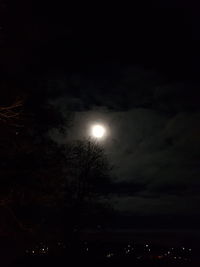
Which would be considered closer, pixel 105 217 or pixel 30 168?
pixel 30 168

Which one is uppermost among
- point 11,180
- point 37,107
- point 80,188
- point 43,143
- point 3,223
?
point 80,188

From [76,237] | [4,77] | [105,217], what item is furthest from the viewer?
[105,217]

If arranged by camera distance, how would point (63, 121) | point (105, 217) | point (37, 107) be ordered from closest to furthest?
point (37, 107) → point (63, 121) → point (105, 217)

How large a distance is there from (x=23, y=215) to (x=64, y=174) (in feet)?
8.54

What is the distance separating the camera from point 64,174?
66.7ft

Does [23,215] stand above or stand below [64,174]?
below

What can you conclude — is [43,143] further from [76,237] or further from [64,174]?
[76,237]

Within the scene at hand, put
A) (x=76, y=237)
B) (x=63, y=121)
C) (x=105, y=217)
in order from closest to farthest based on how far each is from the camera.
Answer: (x=63, y=121) < (x=76, y=237) < (x=105, y=217)

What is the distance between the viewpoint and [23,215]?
2048 cm

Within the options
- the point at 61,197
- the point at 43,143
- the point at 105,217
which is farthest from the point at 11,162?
the point at 105,217

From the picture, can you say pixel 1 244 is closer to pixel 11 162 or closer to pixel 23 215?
pixel 23 215

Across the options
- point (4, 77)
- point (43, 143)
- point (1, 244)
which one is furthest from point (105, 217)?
point (4, 77)

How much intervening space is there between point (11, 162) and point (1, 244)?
212 inches

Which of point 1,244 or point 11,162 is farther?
point 1,244
